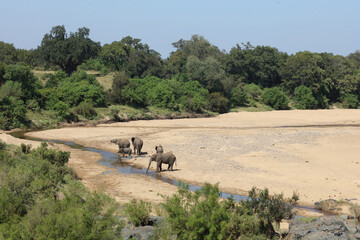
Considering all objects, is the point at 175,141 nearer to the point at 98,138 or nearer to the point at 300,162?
the point at 98,138

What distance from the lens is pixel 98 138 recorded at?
37125mm

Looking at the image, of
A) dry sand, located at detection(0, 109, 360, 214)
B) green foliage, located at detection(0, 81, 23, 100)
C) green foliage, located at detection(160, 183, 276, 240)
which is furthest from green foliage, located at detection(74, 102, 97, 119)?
green foliage, located at detection(160, 183, 276, 240)

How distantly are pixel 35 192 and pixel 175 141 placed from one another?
22517 millimetres

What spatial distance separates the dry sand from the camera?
20.6m

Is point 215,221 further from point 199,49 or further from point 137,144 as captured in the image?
point 199,49

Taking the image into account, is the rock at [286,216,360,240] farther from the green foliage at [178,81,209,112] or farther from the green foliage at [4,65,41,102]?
the green foliage at [178,81,209,112]

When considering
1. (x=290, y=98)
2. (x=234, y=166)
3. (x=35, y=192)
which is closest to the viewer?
(x=35, y=192)

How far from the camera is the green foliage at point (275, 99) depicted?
69.9 metres

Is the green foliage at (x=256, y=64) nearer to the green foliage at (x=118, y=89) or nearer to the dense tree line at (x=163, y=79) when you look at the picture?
the dense tree line at (x=163, y=79)

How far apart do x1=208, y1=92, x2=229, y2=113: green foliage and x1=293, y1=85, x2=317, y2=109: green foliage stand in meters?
16.2

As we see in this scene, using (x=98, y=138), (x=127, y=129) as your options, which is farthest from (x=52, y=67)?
(x=98, y=138)

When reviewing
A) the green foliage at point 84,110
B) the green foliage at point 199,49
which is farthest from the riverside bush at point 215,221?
the green foliage at point 199,49

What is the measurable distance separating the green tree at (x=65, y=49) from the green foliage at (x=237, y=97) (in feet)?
81.6

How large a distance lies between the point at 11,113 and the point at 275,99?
141ft
